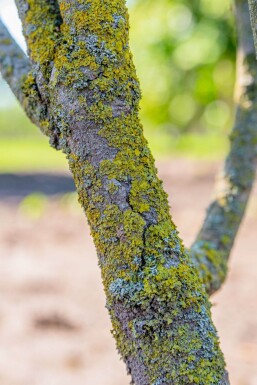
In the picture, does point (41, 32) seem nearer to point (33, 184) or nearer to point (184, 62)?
point (184, 62)

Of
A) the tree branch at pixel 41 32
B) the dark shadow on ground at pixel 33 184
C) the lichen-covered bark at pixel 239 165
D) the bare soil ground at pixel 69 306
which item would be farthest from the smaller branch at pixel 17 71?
the dark shadow on ground at pixel 33 184

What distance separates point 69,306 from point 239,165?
385cm

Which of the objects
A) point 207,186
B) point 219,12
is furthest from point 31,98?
point 207,186

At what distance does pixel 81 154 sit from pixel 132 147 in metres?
0.12

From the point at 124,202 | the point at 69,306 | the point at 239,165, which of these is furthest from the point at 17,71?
the point at 69,306

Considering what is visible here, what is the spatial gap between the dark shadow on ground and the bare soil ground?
225 cm

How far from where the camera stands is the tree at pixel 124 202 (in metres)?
1.48

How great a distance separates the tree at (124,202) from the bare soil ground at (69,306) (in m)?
3.09

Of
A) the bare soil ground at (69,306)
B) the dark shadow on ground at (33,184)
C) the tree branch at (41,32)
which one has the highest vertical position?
the dark shadow on ground at (33,184)

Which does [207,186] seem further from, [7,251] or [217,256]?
[217,256]

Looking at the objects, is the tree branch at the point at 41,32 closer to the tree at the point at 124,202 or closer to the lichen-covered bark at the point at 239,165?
the tree at the point at 124,202

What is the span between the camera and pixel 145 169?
1548 mm

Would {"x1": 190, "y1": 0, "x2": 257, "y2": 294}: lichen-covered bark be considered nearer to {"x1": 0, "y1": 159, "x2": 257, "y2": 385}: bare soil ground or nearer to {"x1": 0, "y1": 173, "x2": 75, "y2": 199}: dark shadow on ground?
{"x1": 0, "y1": 159, "x2": 257, "y2": 385}: bare soil ground

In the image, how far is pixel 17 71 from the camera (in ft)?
7.04
